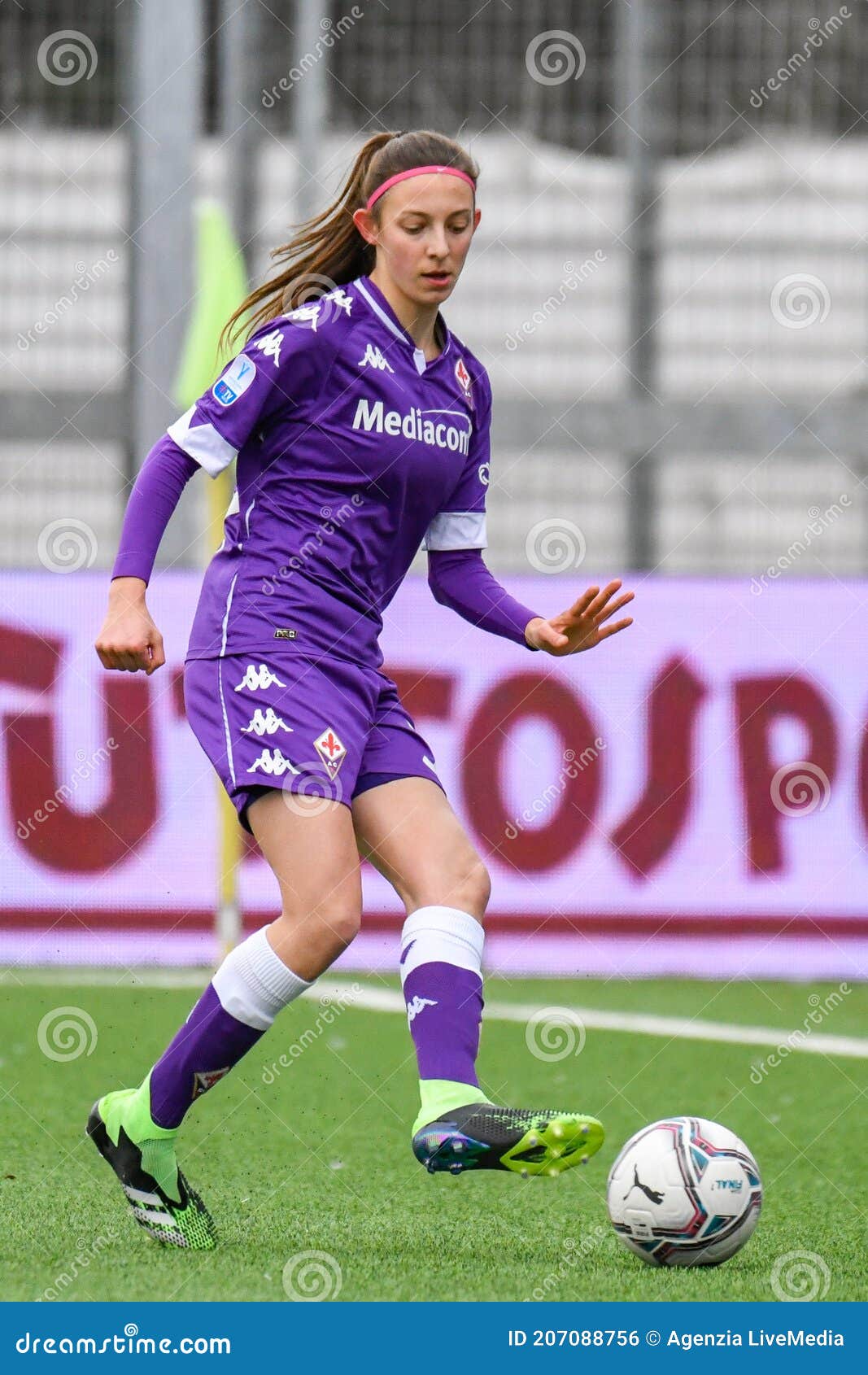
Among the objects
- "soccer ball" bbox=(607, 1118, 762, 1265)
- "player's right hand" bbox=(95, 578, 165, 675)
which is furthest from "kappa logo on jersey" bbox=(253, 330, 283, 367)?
"soccer ball" bbox=(607, 1118, 762, 1265)

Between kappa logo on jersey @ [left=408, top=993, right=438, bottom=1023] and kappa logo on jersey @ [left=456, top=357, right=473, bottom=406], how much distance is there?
1.03 m

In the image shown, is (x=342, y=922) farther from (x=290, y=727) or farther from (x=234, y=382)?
(x=234, y=382)

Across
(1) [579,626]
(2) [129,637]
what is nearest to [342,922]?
(2) [129,637]

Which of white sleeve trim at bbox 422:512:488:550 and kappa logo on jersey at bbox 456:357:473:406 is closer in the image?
kappa logo on jersey at bbox 456:357:473:406

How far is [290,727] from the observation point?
307cm

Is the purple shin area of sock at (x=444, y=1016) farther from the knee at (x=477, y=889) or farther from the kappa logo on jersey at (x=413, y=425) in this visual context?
the kappa logo on jersey at (x=413, y=425)

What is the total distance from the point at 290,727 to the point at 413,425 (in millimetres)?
561

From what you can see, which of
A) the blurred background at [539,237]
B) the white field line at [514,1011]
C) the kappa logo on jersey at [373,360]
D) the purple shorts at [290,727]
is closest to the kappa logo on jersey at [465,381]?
the kappa logo on jersey at [373,360]

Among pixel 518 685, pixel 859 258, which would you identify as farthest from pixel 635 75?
pixel 518 685

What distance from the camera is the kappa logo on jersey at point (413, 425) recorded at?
3.21 metres

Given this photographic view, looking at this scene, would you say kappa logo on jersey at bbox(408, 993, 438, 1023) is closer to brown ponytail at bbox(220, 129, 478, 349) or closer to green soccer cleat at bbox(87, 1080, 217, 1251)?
green soccer cleat at bbox(87, 1080, 217, 1251)

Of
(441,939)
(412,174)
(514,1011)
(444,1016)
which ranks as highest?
(412,174)

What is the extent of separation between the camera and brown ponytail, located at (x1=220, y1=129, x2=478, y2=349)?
10.7 feet

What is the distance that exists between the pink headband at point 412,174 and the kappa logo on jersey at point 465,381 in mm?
305
